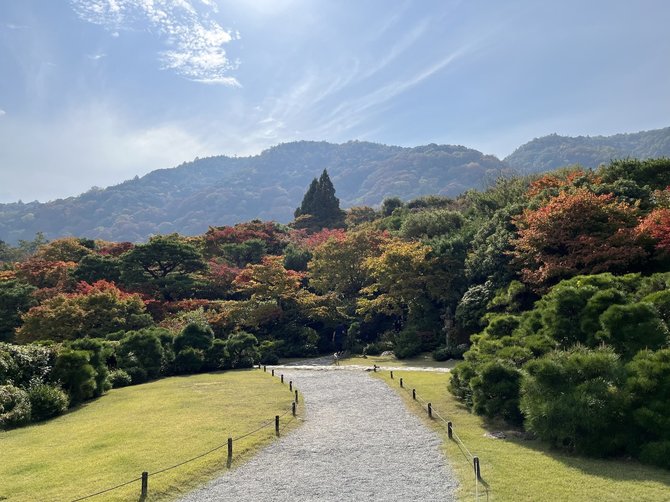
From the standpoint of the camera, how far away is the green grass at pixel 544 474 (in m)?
9.67

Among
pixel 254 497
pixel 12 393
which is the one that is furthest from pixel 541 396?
pixel 12 393

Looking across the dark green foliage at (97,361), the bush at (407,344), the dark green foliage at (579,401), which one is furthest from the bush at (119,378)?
the dark green foliage at (579,401)

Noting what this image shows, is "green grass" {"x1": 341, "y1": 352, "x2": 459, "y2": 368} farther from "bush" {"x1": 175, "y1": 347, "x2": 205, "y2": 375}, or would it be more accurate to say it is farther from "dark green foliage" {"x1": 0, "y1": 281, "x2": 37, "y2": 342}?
"dark green foliage" {"x1": 0, "y1": 281, "x2": 37, "y2": 342}

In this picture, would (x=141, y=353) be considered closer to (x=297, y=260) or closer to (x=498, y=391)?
(x=498, y=391)

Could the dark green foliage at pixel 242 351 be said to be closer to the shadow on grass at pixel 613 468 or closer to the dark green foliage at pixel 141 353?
the dark green foliage at pixel 141 353

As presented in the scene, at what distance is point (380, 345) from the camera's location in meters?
37.8

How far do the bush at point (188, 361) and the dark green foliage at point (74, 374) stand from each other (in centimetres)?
843

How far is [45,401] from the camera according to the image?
19.4m

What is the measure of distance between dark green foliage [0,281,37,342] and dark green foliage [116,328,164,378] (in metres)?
14.7

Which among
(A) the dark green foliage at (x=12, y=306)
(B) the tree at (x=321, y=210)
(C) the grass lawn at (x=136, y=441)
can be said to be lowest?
(C) the grass lawn at (x=136, y=441)

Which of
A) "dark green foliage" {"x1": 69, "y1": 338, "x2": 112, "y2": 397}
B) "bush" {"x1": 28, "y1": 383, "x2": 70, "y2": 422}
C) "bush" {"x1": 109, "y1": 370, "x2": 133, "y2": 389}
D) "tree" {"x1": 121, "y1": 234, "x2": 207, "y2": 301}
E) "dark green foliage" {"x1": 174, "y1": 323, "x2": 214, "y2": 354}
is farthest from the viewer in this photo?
"tree" {"x1": 121, "y1": 234, "x2": 207, "y2": 301}

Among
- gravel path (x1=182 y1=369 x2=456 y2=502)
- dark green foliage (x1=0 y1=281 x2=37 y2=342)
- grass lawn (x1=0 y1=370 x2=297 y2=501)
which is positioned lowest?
gravel path (x1=182 y1=369 x2=456 y2=502)

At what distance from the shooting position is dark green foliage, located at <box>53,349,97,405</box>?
71.3ft

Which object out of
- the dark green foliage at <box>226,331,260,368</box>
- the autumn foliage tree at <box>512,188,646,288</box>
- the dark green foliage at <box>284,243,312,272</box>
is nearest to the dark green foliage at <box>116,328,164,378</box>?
the dark green foliage at <box>226,331,260,368</box>
